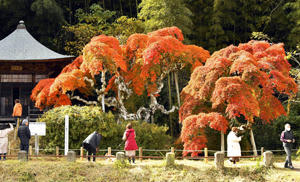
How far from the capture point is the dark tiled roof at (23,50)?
19420mm

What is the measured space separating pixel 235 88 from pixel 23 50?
11.2 meters

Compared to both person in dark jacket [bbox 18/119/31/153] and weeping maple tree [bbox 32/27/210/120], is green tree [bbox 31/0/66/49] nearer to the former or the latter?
weeping maple tree [bbox 32/27/210/120]

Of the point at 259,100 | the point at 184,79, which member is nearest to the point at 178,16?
the point at 184,79

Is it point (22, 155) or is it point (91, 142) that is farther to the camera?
point (22, 155)

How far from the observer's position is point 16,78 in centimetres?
2048

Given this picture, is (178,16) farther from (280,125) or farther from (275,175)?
(275,175)

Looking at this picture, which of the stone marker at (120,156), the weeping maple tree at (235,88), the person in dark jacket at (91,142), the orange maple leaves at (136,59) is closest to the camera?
the stone marker at (120,156)

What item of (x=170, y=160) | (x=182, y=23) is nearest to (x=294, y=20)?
(x=182, y=23)

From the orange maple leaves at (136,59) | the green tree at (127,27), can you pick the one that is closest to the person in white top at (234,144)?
the orange maple leaves at (136,59)

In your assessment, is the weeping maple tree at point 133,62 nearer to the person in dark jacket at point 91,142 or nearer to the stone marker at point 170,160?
the person in dark jacket at point 91,142

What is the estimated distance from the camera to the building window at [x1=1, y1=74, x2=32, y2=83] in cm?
2039

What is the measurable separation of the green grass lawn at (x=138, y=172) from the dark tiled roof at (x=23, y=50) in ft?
28.6

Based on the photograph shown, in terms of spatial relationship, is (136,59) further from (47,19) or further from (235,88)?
(47,19)

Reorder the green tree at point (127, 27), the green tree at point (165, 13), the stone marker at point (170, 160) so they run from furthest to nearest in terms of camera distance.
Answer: the green tree at point (127, 27), the green tree at point (165, 13), the stone marker at point (170, 160)
